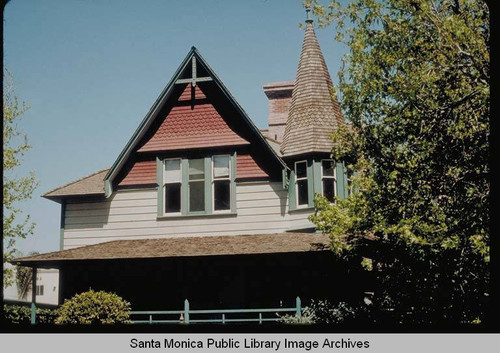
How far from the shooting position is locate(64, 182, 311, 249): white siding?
1667 centimetres

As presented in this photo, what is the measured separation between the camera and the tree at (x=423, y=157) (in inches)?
350

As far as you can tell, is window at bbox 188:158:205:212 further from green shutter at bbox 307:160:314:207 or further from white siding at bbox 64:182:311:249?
green shutter at bbox 307:160:314:207

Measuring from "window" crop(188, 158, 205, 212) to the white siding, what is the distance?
1.67ft

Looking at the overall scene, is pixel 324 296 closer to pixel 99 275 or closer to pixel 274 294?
pixel 274 294

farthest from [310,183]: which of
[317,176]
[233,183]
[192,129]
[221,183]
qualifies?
[192,129]

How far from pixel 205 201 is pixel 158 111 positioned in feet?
13.0

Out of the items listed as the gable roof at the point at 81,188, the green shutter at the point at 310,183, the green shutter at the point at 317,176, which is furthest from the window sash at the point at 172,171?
the green shutter at the point at 317,176

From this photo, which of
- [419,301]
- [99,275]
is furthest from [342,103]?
[99,275]

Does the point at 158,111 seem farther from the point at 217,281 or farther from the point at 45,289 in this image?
the point at 45,289

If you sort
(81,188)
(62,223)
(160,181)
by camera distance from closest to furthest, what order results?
(160,181), (62,223), (81,188)

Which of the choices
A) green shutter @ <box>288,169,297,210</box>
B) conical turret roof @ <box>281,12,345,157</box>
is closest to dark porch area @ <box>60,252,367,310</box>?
green shutter @ <box>288,169,297,210</box>

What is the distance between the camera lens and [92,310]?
1391cm

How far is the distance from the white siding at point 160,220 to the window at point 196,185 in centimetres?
51
